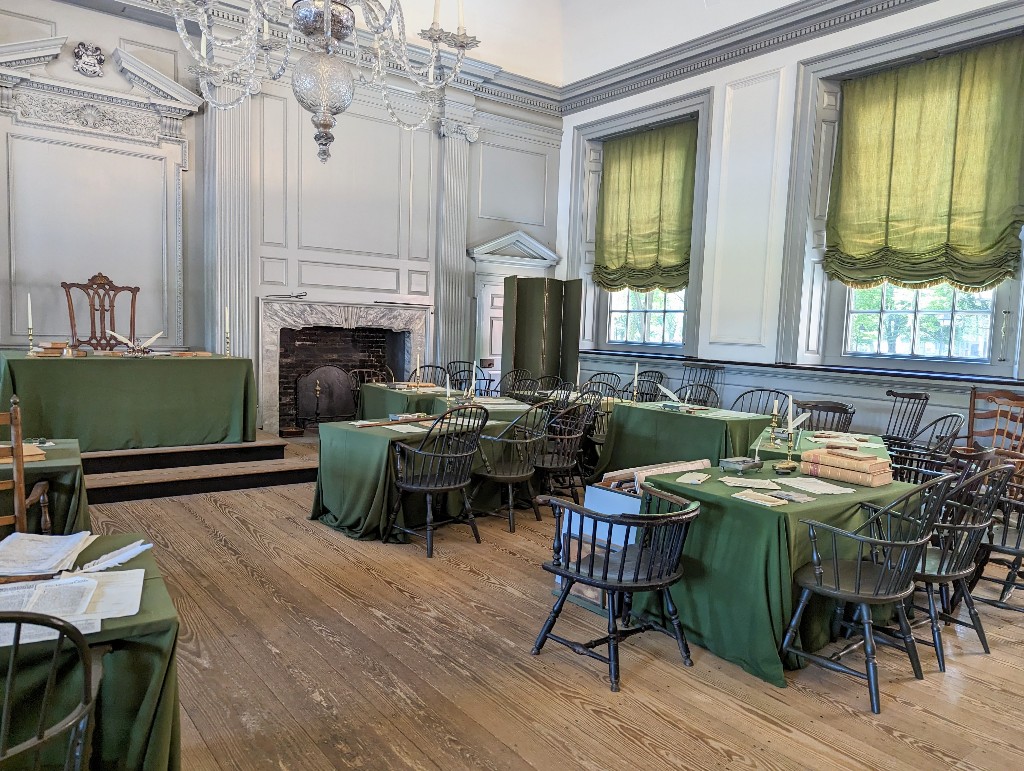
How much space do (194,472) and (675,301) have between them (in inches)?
241

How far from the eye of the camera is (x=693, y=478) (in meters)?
3.30

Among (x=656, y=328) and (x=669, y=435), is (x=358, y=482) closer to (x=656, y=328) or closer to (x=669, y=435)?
(x=669, y=435)

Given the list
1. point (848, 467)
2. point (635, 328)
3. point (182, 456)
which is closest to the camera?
point (848, 467)

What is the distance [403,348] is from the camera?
29.9 ft

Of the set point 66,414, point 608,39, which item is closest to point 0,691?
point 66,414

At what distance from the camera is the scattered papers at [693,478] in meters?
3.24

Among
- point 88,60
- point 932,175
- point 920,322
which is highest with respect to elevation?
point 88,60

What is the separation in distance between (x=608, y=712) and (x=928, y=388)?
5099 millimetres

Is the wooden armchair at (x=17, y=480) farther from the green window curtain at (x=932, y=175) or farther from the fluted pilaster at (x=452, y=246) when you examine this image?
the green window curtain at (x=932, y=175)

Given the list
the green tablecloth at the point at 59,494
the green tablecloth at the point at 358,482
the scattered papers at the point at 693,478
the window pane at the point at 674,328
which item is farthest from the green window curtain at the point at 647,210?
the green tablecloth at the point at 59,494

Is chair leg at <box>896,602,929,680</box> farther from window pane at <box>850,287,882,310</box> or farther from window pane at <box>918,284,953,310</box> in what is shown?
window pane at <box>850,287,882,310</box>

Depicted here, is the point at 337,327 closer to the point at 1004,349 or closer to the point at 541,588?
the point at 541,588

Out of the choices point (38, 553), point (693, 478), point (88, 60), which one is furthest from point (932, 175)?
point (88, 60)

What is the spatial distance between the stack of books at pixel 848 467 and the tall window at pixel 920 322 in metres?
3.81
